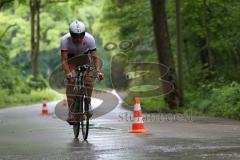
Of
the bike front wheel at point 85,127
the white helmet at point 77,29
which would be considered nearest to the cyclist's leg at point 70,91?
the bike front wheel at point 85,127

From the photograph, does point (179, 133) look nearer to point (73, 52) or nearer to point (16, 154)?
point (73, 52)

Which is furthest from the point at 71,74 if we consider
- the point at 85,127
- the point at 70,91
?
the point at 85,127

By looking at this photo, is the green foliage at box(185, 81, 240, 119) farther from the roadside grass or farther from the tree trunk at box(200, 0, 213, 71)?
the roadside grass

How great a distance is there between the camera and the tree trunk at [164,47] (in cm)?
2264

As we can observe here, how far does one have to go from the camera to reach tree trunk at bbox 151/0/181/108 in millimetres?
22641

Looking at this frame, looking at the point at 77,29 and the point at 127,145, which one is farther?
the point at 77,29

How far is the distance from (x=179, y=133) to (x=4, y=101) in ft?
85.2

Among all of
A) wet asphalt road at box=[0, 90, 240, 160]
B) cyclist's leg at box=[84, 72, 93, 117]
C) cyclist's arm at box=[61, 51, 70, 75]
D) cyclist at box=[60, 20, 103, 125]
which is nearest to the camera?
wet asphalt road at box=[0, 90, 240, 160]

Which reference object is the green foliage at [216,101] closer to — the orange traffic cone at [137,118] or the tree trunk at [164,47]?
the tree trunk at [164,47]

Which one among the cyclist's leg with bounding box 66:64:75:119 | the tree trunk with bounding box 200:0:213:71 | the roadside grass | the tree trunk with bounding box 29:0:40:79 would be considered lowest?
the cyclist's leg with bounding box 66:64:75:119

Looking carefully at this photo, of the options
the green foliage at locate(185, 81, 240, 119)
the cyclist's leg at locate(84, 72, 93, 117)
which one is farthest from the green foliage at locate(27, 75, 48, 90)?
the cyclist's leg at locate(84, 72, 93, 117)

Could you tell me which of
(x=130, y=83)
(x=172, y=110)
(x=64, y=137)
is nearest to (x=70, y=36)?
(x=64, y=137)

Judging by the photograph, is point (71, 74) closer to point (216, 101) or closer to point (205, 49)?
point (216, 101)

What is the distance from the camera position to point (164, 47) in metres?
22.9
